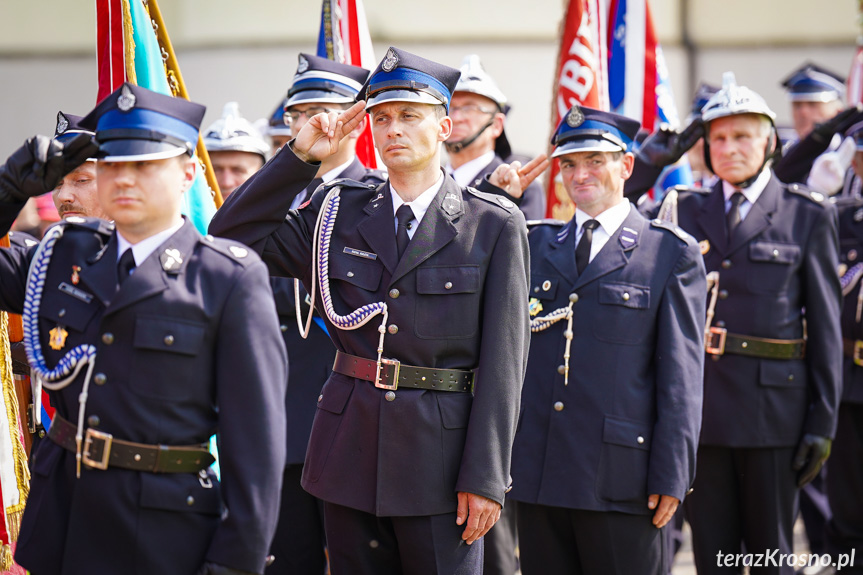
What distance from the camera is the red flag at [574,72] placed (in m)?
6.06

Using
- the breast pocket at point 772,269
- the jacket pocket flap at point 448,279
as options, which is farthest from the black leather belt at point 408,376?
the breast pocket at point 772,269

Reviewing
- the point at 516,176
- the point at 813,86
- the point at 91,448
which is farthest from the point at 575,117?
the point at 813,86

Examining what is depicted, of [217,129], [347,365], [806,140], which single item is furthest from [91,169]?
[806,140]

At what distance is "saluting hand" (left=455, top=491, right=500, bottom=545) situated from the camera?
11.7ft

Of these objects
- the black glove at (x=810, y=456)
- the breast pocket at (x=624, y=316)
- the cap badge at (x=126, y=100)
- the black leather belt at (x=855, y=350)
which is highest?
the cap badge at (x=126, y=100)

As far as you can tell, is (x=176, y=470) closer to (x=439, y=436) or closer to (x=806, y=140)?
(x=439, y=436)

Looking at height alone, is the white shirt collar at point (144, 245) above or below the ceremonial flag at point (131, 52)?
below

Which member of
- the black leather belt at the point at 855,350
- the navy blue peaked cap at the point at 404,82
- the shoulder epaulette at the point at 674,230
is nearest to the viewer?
the navy blue peaked cap at the point at 404,82

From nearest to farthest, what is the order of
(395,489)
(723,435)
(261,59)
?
1. (395,489)
2. (723,435)
3. (261,59)

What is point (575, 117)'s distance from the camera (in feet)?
15.1

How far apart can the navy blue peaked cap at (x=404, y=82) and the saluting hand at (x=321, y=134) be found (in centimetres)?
7

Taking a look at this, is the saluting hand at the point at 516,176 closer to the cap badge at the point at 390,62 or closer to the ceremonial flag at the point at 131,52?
the cap badge at the point at 390,62

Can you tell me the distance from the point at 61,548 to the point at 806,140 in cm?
497

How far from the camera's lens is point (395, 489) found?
3562 millimetres
